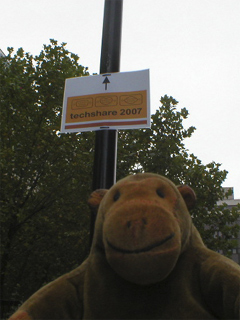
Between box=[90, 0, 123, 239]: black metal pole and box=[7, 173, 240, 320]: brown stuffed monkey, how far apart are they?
825 mm

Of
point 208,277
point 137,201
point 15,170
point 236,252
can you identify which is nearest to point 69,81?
point 137,201

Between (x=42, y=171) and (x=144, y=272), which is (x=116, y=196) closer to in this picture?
(x=144, y=272)

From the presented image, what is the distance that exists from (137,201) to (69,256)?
10.4 meters

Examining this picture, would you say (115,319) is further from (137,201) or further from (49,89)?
(49,89)

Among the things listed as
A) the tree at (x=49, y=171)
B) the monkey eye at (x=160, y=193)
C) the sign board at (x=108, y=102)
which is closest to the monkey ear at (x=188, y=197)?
the monkey eye at (x=160, y=193)

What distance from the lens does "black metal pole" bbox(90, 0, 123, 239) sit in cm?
287

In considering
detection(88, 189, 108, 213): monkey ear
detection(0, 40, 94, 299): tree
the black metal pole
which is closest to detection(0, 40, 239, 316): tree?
detection(0, 40, 94, 299): tree

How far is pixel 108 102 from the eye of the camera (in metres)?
2.96

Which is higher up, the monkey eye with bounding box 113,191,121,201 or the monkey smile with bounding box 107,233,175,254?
the monkey eye with bounding box 113,191,121,201

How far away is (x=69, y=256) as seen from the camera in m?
11.7

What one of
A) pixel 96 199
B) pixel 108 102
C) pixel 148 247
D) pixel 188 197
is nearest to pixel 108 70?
pixel 108 102

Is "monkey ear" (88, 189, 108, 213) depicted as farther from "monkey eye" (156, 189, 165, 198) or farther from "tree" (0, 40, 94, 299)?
"tree" (0, 40, 94, 299)

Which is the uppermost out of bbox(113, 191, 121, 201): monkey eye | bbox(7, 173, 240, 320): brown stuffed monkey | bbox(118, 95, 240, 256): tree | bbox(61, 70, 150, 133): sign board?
bbox(118, 95, 240, 256): tree

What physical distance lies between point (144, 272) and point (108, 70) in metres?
1.94
